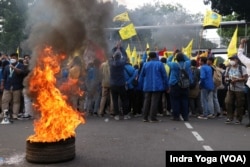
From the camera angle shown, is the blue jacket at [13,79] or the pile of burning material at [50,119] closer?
the pile of burning material at [50,119]

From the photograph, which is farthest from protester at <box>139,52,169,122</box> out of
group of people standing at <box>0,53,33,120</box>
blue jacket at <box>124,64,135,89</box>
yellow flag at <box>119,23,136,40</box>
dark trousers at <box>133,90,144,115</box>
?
yellow flag at <box>119,23,136,40</box>

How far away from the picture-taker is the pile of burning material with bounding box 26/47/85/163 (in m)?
6.54

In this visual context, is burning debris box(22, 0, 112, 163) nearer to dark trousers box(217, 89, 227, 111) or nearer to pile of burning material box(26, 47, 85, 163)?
pile of burning material box(26, 47, 85, 163)

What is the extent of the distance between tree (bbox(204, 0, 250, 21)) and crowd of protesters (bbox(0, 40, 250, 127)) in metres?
7.53

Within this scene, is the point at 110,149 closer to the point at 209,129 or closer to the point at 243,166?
the point at 243,166

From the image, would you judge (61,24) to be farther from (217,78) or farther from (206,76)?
(217,78)

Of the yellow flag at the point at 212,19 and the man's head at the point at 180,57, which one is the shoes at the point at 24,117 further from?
the yellow flag at the point at 212,19

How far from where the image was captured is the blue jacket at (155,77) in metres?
11.5

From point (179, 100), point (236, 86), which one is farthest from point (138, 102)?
point (236, 86)

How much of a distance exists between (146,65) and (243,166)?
6567mm

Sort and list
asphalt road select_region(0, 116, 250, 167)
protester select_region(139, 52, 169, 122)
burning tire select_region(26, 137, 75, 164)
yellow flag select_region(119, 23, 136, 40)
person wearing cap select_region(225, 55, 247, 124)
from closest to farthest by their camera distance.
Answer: burning tire select_region(26, 137, 75, 164) < asphalt road select_region(0, 116, 250, 167) < person wearing cap select_region(225, 55, 247, 124) < protester select_region(139, 52, 169, 122) < yellow flag select_region(119, 23, 136, 40)

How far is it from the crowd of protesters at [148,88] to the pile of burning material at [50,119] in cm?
359

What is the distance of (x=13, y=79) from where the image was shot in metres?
12.4

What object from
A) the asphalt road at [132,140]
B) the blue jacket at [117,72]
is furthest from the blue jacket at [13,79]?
the blue jacket at [117,72]
